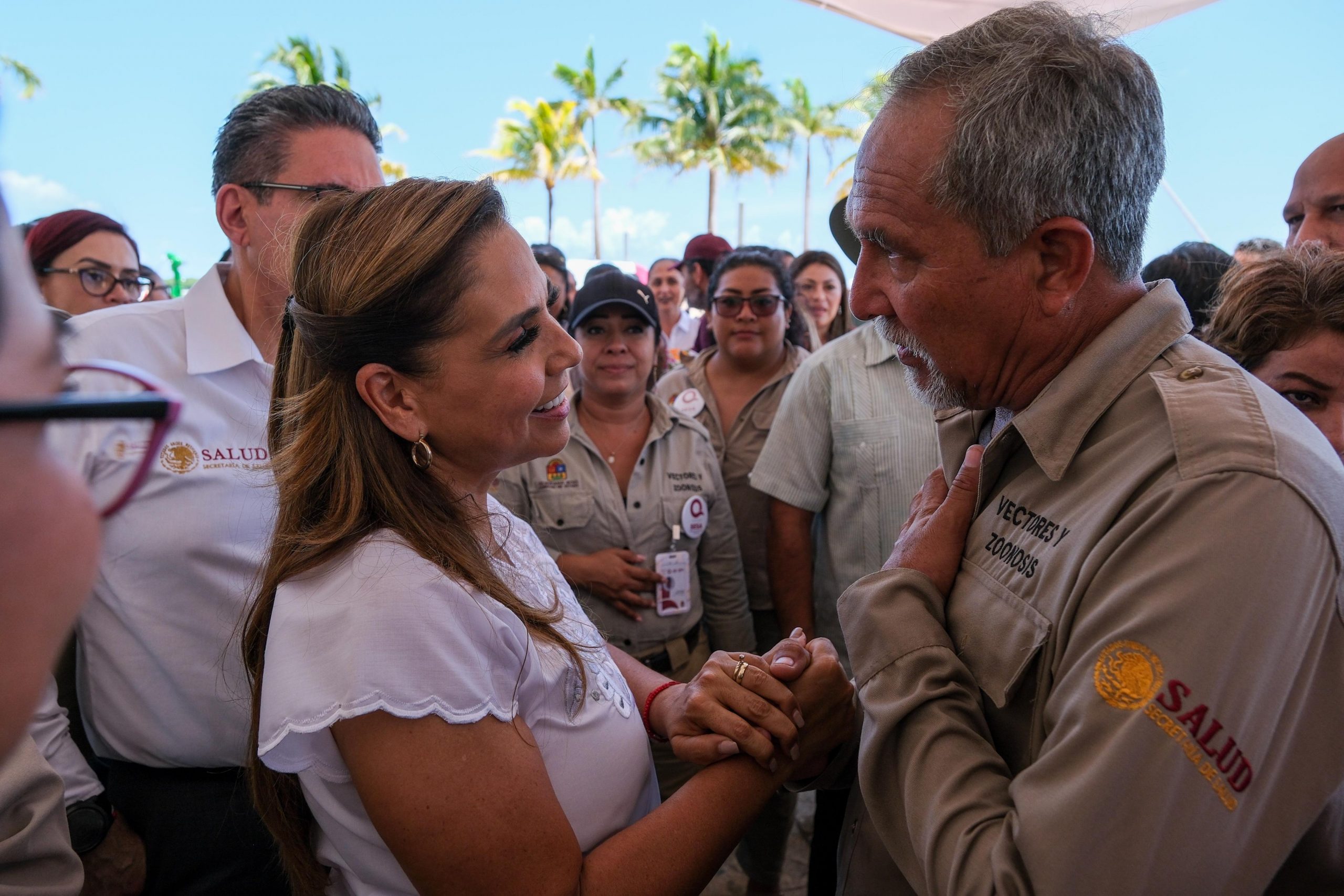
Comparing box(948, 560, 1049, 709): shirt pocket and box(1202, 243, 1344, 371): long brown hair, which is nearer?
box(948, 560, 1049, 709): shirt pocket

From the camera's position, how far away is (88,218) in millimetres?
4191

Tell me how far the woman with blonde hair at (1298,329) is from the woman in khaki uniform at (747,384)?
7.02 ft

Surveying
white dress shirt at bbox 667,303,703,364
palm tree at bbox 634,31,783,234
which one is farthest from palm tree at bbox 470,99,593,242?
white dress shirt at bbox 667,303,703,364

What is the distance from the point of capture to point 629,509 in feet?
11.6

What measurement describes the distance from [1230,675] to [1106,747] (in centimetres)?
17

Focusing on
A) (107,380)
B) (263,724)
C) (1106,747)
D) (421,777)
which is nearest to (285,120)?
(263,724)

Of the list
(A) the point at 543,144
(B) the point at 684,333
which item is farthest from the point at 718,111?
(B) the point at 684,333

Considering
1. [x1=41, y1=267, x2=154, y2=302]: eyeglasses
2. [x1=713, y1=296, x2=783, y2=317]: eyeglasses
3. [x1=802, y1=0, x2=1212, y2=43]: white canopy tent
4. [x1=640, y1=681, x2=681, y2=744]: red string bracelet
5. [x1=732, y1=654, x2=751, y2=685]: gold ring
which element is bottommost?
[x1=640, y1=681, x2=681, y2=744]: red string bracelet

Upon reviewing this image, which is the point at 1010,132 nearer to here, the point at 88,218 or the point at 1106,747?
the point at 1106,747

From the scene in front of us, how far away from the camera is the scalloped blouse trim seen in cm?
130

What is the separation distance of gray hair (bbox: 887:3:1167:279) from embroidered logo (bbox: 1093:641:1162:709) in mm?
703

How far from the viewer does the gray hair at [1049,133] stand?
1.36 meters

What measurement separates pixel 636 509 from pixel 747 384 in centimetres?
118

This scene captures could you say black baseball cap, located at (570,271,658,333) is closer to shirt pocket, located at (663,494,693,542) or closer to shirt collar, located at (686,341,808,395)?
shirt collar, located at (686,341,808,395)
